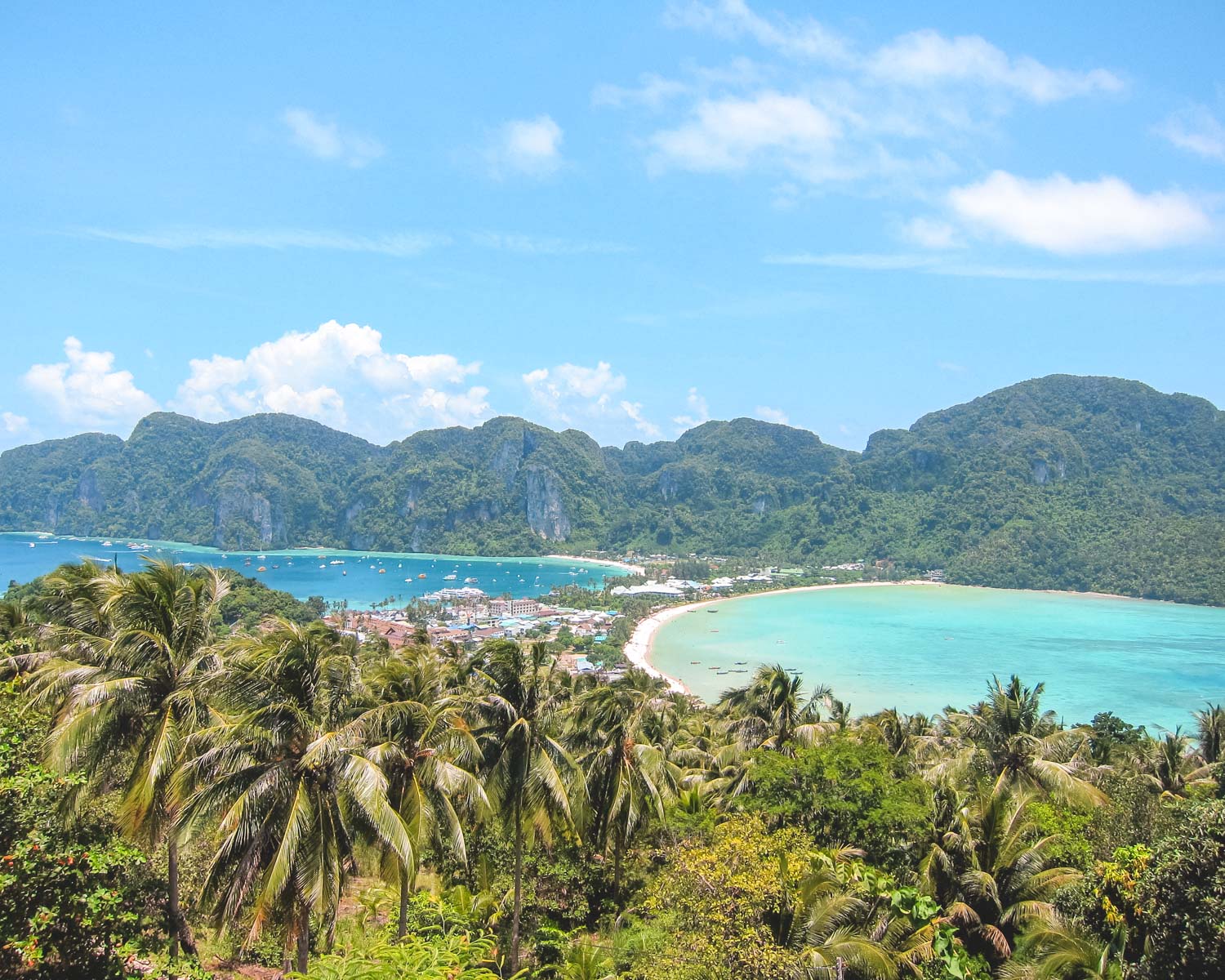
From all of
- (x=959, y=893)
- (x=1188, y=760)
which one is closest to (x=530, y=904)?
(x=959, y=893)

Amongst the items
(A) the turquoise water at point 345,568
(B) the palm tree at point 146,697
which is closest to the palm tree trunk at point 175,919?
(B) the palm tree at point 146,697

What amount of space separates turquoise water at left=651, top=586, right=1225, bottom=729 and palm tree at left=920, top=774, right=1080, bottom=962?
43.6m

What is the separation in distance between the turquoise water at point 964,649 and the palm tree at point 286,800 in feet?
164

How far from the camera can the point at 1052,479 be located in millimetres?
160625

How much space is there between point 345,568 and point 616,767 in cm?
15586

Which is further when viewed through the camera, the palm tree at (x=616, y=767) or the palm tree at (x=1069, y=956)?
the palm tree at (x=616, y=767)

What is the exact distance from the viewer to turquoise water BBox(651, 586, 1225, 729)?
56094 mm

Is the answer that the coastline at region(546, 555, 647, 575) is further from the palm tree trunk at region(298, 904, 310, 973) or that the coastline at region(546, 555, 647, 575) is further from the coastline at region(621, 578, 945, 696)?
the palm tree trunk at region(298, 904, 310, 973)

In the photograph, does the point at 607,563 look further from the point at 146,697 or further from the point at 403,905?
the point at 146,697

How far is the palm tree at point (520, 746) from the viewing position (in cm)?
988

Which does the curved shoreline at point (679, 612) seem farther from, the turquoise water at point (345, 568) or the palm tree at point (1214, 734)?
the palm tree at point (1214, 734)

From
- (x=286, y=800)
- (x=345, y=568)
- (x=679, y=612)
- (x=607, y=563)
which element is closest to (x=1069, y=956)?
(x=286, y=800)

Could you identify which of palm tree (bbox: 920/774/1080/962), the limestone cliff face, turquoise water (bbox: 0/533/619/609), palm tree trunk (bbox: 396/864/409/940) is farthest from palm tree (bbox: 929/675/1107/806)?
the limestone cliff face

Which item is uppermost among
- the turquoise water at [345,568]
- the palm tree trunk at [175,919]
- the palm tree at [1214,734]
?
the palm tree trunk at [175,919]
